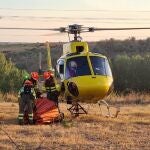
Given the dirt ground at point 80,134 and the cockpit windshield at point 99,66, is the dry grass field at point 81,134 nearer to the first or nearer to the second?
the dirt ground at point 80,134

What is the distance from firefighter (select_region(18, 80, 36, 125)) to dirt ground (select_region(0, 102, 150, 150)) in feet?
1.48

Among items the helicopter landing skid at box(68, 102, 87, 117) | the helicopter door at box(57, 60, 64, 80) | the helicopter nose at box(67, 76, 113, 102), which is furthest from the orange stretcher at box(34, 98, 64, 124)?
the helicopter door at box(57, 60, 64, 80)

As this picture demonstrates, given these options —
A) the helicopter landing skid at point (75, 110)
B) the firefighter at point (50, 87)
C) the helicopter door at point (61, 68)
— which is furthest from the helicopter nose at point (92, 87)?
the helicopter landing skid at point (75, 110)

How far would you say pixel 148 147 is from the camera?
1288cm

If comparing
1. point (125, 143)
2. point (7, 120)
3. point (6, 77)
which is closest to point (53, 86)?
point (7, 120)

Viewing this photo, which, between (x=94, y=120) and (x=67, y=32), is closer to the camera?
(x=94, y=120)

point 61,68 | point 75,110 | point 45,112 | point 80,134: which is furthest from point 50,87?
point 80,134

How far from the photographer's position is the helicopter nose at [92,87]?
688 inches

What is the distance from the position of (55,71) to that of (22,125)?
186 inches

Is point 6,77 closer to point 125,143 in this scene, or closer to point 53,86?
point 53,86

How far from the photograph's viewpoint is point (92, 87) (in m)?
17.4

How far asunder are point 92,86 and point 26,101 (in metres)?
2.24

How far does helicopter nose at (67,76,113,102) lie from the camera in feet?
57.3

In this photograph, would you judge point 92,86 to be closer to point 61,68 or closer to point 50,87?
point 50,87
